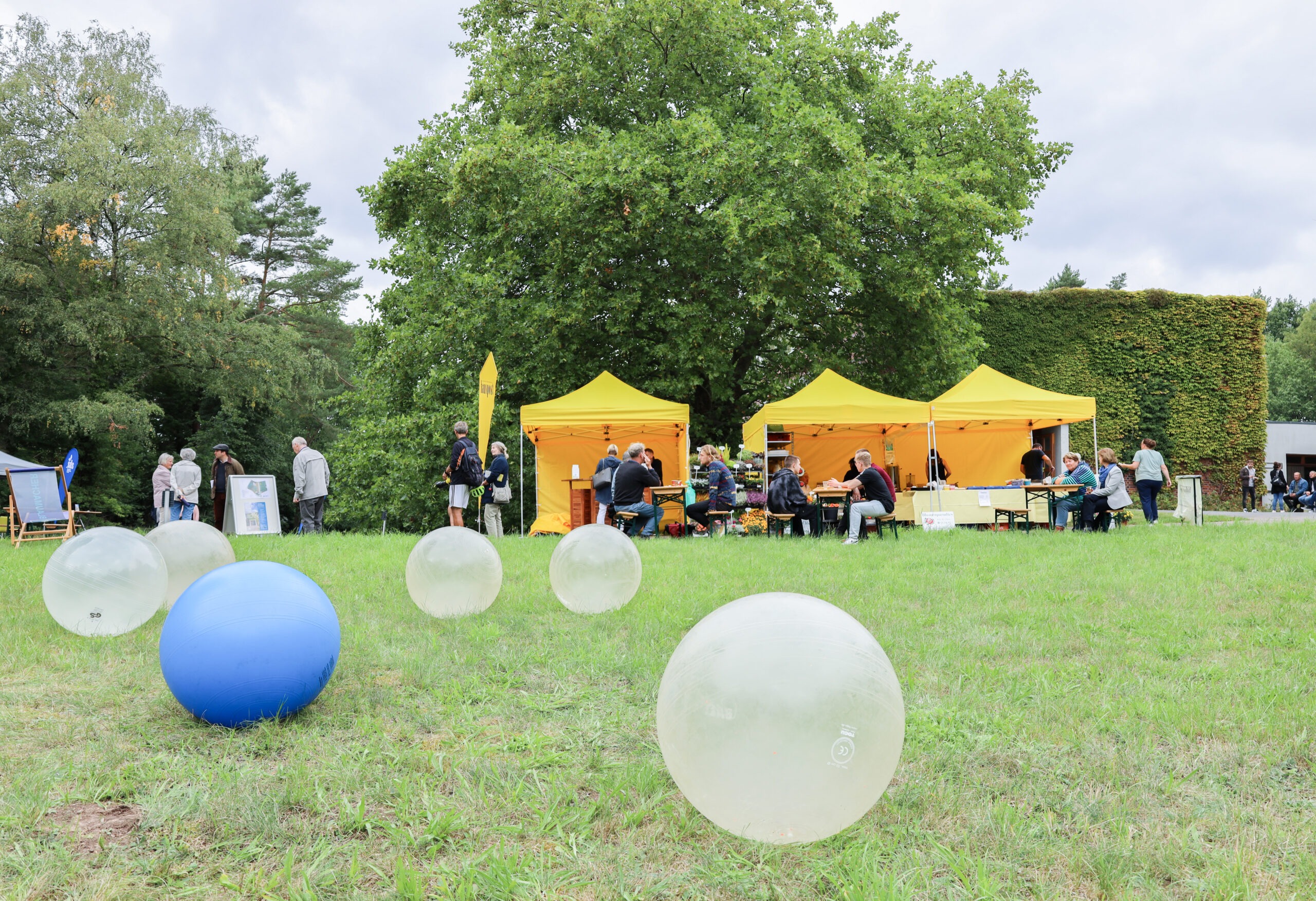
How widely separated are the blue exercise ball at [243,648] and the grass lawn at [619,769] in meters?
0.14

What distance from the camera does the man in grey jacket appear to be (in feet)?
46.6

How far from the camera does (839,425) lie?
15.6 meters

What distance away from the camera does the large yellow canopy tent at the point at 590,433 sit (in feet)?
48.1

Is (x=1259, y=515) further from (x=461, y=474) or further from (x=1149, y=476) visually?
(x=461, y=474)

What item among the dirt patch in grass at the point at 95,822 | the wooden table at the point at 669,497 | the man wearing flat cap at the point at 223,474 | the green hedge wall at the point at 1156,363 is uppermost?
the green hedge wall at the point at 1156,363

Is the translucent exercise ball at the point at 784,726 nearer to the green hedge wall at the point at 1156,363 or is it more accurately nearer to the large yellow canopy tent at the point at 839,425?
the large yellow canopy tent at the point at 839,425

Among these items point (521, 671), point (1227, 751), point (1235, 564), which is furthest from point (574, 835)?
point (1235, 564)

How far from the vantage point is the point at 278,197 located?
37250 mm

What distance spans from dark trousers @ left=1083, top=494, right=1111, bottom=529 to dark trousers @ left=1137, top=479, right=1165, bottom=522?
7.77ft

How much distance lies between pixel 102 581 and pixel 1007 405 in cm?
1262

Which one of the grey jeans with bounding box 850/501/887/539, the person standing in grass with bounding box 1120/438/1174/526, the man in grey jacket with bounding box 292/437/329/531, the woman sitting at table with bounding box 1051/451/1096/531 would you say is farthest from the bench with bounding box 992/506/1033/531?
the man in grey jacket with bounding box 292/437/329/531

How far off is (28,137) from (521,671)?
26151 millimetres

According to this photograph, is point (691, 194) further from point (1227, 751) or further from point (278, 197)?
point (278, 197)

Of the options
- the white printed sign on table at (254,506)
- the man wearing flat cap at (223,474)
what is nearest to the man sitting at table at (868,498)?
the white printed sign on table at (254,506)
